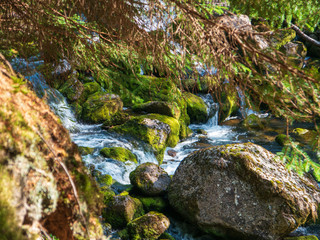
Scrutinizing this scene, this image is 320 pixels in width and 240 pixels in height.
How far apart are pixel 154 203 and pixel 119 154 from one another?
2.21 metres

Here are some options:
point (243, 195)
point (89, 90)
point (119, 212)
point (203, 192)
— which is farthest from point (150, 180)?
point (89, 90)

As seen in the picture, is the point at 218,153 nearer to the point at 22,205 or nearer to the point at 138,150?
the point at 138,150

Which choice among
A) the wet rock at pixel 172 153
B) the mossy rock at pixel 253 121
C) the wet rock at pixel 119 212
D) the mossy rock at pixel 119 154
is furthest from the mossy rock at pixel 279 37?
the wet rock at pixel 172 153

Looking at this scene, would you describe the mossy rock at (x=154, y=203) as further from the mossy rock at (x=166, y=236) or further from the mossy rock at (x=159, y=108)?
the mossy rock at (x=159, y=108)

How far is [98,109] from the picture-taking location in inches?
389

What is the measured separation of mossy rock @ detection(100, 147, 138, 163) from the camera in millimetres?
7202

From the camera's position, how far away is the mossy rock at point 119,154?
23.6 ft

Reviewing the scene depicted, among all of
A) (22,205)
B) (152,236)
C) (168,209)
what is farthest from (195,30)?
(168,209)

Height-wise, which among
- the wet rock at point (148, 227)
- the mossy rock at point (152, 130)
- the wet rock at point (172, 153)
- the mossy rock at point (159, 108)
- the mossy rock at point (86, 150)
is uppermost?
the mossy rock at point (159, 108)

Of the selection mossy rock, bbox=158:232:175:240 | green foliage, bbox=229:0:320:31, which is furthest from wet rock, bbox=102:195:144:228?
green foliage, bbox=229:0:320:31

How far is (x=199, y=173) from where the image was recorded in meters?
5.05

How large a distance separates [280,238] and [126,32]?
14.8 feet

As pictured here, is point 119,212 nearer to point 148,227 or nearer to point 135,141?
point 148,227

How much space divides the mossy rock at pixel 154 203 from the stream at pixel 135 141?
1.34 ft
